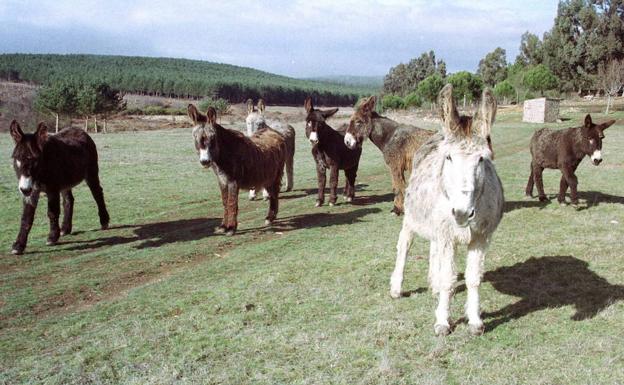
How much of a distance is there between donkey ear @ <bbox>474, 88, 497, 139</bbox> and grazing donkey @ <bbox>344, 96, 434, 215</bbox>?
Result: 6053mm

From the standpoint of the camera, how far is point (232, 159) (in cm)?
1056

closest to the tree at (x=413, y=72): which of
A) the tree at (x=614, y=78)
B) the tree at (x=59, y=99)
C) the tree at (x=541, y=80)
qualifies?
the tree at (x=541, y=80)

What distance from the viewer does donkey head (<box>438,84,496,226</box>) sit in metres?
4.60

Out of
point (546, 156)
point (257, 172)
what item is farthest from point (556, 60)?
point (257, 172)

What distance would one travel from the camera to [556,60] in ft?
299

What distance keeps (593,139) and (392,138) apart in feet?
16.3

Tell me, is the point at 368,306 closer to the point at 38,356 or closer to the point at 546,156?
the point at 38,356

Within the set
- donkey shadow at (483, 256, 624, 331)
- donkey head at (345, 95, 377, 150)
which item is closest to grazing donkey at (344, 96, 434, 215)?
donkey head at (345, 95, 377, 150)

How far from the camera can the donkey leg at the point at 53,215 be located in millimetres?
9867

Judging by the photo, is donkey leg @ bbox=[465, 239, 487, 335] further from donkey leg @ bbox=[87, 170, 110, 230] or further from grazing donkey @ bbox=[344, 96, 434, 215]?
donkey leg @ bbox=[87, 170, 110, 230]

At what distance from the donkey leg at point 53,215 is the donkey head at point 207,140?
3030mm

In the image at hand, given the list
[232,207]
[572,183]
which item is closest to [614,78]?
[572,183]

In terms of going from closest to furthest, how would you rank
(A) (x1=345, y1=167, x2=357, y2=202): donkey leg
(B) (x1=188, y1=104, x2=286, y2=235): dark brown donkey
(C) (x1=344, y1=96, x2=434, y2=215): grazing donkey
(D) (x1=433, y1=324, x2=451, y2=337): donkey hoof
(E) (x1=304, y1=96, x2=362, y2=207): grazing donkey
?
(D) (x1=433, y1=324, x2=451, y2=337): donkey hoof < (B) (x1=188, y1=104, x2=286, y2=235): dark brown donkey < (C) (x1=344, y1=96, x2=434, y2=215): grazing donkey < (E) (x1=304, y1=96, x2=362, y2=207): grazing donkey < (A) (x1=345, y1=167, x2=357, y2=202): donkey leg

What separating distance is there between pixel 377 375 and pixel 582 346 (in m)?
2.38
